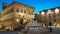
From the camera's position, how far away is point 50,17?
37656 millimetres

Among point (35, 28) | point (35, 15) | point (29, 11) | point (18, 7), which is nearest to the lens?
point (35, 28)

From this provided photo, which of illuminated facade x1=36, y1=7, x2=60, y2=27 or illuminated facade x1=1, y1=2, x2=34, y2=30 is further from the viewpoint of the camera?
illuminated facade x1=36, y1=7, x2=60, y2=27

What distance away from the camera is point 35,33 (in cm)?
833

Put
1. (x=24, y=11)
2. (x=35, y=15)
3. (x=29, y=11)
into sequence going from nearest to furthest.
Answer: (x=24, y=11) → (x=29, y=11) → (x=35, y=15)

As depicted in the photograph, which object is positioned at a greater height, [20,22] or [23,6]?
[23,6]

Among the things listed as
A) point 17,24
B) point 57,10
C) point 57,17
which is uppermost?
point 57,10

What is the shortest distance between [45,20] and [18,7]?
13026 millimetres

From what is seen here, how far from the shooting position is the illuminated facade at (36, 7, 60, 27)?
35.1m

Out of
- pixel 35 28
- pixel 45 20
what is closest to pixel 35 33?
pixel 35 28

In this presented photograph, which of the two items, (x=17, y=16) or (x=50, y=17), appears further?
(x=50, y=17)

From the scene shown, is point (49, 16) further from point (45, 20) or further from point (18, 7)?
point (18, 7)

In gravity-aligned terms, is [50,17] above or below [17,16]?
below

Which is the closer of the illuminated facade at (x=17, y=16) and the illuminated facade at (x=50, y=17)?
the illuminated facade at (x=17, y=16)

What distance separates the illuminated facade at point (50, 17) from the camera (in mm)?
35062
